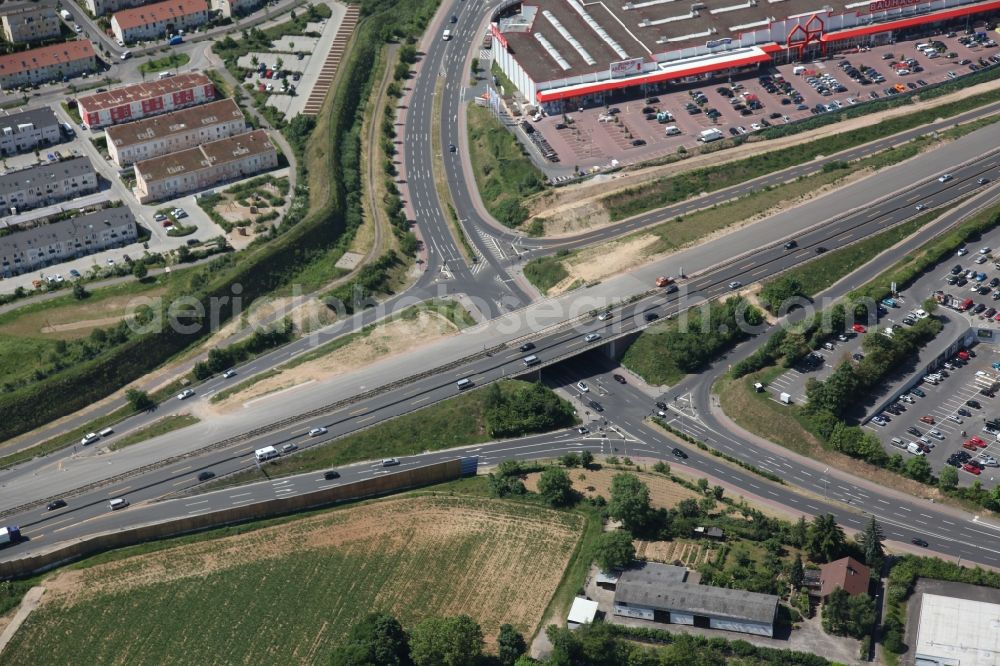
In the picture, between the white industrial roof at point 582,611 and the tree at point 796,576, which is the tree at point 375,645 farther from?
the tree at point 796,576

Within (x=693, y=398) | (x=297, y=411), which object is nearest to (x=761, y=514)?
(x=693, y=398)

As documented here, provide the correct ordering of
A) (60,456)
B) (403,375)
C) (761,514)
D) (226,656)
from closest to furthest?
1. (226,656)
2. (761,514)
3. (60,456)
4. (403,375)

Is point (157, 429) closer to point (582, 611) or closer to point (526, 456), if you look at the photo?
point (526, 456)

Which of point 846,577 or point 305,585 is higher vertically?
point 305,585

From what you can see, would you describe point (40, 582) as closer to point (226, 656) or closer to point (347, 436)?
point (226, 656)

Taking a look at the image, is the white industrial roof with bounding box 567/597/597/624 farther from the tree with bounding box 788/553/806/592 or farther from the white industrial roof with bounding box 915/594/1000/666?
the white industrial roof with bounding box 915/594/1000/666

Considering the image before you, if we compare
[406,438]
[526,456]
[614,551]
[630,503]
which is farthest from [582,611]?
[406,438]
